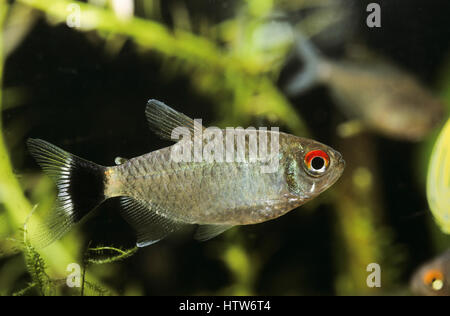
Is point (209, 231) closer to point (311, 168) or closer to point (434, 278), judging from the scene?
point (311, 168)

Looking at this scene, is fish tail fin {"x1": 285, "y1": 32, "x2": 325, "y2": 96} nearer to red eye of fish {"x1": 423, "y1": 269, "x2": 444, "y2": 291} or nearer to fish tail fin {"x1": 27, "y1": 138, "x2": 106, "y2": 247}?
fish tail fin {"x1": 27, "y1": 138, "x2": 106, "y2": 247}

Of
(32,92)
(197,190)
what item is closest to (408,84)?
(197,190)

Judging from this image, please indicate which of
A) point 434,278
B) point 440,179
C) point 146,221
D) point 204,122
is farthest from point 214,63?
point 434,278

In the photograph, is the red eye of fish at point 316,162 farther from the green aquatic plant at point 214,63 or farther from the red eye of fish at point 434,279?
the red eye of fish at point 434,279

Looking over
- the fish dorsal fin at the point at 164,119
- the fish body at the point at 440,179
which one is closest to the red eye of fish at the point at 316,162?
the fish dorsal fin at the point at 164,119

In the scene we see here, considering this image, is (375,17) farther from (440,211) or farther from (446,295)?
(446,295)
